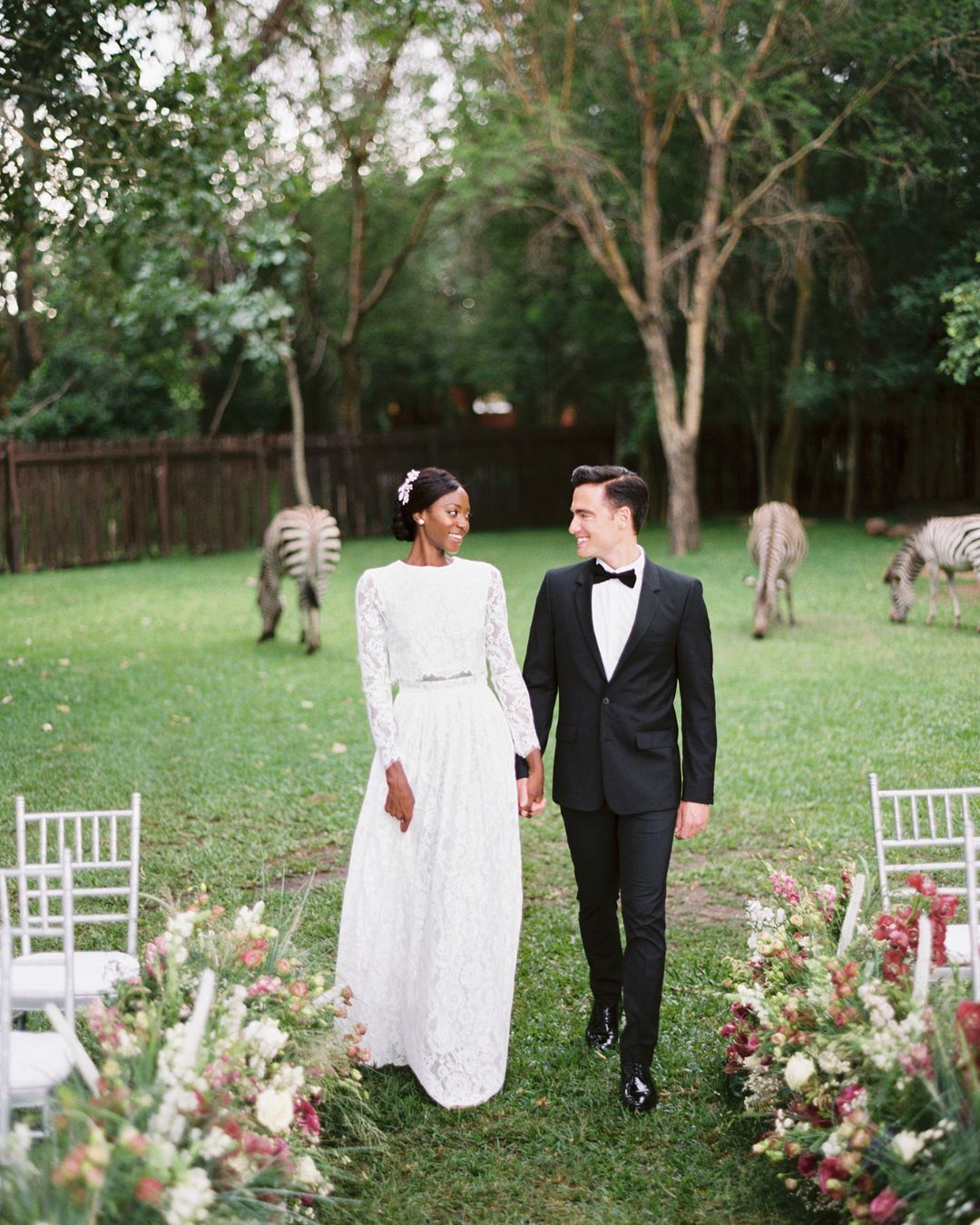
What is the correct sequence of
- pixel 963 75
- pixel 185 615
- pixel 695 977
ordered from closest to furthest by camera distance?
pixel 695 977 < pixel 185 615 < pixel 963 75

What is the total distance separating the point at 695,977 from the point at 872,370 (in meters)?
19.5

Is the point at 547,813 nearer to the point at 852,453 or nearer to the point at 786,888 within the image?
the point at 786,888

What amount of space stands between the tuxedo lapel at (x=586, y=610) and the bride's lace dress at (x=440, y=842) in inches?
10.1

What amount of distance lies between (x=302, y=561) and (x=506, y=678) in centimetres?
869

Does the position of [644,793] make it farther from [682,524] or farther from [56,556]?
[56,556]

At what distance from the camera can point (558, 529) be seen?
91.2 ft

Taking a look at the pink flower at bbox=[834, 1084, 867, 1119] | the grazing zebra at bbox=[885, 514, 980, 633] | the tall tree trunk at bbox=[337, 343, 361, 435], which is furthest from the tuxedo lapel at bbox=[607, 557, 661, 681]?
the tall tree trunk at bbox=[337, 343, 361, 435]

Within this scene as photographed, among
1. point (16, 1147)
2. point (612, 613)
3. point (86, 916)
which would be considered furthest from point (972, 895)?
point (86, 916)

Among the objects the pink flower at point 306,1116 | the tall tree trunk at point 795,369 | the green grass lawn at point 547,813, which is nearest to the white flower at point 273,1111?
the pink flower at point 306,1116

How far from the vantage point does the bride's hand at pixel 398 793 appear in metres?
4.16

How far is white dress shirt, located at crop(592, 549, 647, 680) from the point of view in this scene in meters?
4.25

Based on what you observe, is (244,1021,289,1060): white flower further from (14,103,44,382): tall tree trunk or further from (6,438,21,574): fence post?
(6,438,21,574): fence post

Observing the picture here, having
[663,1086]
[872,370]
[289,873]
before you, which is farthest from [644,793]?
[872,370]

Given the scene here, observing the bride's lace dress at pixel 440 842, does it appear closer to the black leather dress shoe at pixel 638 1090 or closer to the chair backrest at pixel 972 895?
the black leather dress shoe at pixel 638 1090
